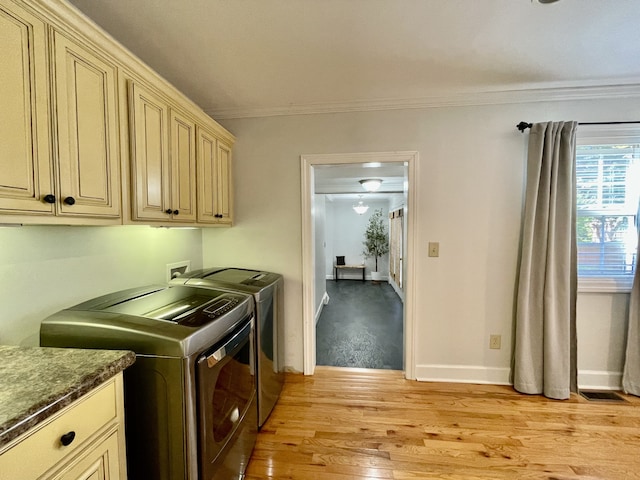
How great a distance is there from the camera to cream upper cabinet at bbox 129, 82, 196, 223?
1.27 m

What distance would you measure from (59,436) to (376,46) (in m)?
2.10

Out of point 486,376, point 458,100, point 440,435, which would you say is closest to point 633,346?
point 486,376

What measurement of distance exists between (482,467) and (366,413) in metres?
0.71

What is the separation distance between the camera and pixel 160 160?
4.69 ft

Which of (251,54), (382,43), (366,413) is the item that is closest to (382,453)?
(366,413)

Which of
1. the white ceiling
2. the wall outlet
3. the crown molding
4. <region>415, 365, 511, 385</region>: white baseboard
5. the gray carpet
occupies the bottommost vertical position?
the gray carpet

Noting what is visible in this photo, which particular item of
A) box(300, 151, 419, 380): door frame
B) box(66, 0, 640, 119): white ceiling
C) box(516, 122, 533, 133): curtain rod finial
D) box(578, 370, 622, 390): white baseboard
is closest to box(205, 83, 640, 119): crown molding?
box(66, 0, 640, 119): white ceiling

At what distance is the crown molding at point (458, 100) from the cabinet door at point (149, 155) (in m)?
0.97

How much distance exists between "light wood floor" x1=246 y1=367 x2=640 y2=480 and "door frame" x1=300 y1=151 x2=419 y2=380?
1.00 ft

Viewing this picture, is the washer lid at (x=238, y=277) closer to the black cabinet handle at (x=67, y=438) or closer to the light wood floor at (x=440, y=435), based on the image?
the light wood floor at (x=440, y=435)

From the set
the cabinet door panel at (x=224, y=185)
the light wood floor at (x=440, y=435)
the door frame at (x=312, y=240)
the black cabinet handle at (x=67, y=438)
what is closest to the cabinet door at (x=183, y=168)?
the cabinet door panel at (x=224, y=185)

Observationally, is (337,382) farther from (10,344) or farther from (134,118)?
(134,118)

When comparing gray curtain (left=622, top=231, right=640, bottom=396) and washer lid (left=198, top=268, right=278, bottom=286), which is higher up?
washer lid (left=198, top=268, right=278, bottom=286)

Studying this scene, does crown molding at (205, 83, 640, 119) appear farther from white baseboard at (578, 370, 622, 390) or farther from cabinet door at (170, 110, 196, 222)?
white baseboard at (578, 370, 622, 390)
